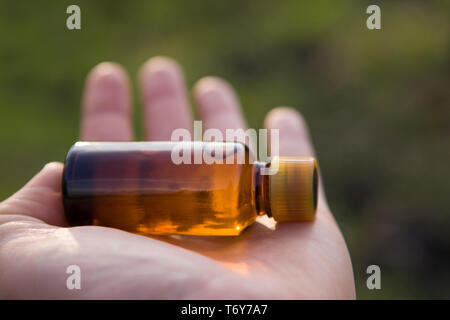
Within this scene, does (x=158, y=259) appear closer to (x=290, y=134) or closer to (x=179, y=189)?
(x=179, y=189)

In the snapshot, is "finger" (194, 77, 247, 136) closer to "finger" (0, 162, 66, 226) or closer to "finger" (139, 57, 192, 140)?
"finger" (139, 57, 192, 140)

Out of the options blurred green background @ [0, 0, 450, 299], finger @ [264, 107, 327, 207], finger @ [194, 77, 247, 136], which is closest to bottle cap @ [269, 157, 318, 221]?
finger @ [264, 107, 327, 207]

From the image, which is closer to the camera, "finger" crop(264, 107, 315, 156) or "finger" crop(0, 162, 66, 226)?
"finger" crop(0, 162, 66, 226)

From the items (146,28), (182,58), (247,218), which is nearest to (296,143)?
(247,218)

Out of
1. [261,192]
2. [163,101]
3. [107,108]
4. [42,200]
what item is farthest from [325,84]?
[42,200]

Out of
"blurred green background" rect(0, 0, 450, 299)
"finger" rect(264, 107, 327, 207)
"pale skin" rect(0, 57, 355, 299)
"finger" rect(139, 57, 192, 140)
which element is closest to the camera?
"pale skin" rect(0, 57, 355, 299)

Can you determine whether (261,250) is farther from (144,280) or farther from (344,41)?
(344,41)
